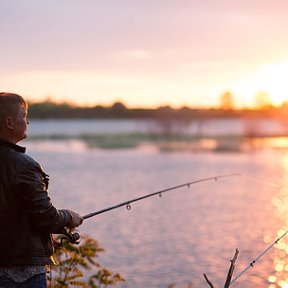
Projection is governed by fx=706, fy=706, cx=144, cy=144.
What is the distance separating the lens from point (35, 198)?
3.65 meters

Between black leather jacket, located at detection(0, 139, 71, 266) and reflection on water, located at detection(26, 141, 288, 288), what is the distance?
474 centimetres

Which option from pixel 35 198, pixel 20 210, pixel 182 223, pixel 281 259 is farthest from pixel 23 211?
pixel 182 223

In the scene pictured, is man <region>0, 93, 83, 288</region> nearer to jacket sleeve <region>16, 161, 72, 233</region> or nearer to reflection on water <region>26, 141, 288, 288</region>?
jacket sleeve <region>16, 161, 72, 233</region>

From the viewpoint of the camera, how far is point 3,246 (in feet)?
12.2

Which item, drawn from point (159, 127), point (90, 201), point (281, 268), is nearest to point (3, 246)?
point (281, 268)

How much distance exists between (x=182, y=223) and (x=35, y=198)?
21.2 metres

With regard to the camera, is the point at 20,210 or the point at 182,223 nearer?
the point at 20,210

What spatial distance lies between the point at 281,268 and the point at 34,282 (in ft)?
44.7

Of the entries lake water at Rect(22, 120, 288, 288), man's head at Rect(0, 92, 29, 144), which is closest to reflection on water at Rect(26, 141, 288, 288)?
lake water at Rect(22, 120, 288, 288)

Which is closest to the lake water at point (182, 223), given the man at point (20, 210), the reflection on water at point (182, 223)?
the reflection on water at point (182, 223)

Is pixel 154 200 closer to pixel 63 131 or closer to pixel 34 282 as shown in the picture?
pixel 34 282

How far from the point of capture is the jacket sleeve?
3627 millimetres

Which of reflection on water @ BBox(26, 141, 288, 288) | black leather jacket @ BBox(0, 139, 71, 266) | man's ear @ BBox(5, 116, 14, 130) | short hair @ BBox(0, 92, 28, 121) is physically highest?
short hair @ BBox(0, 92, 28, 121)

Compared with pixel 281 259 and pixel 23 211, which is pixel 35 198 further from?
pixel 281 259
